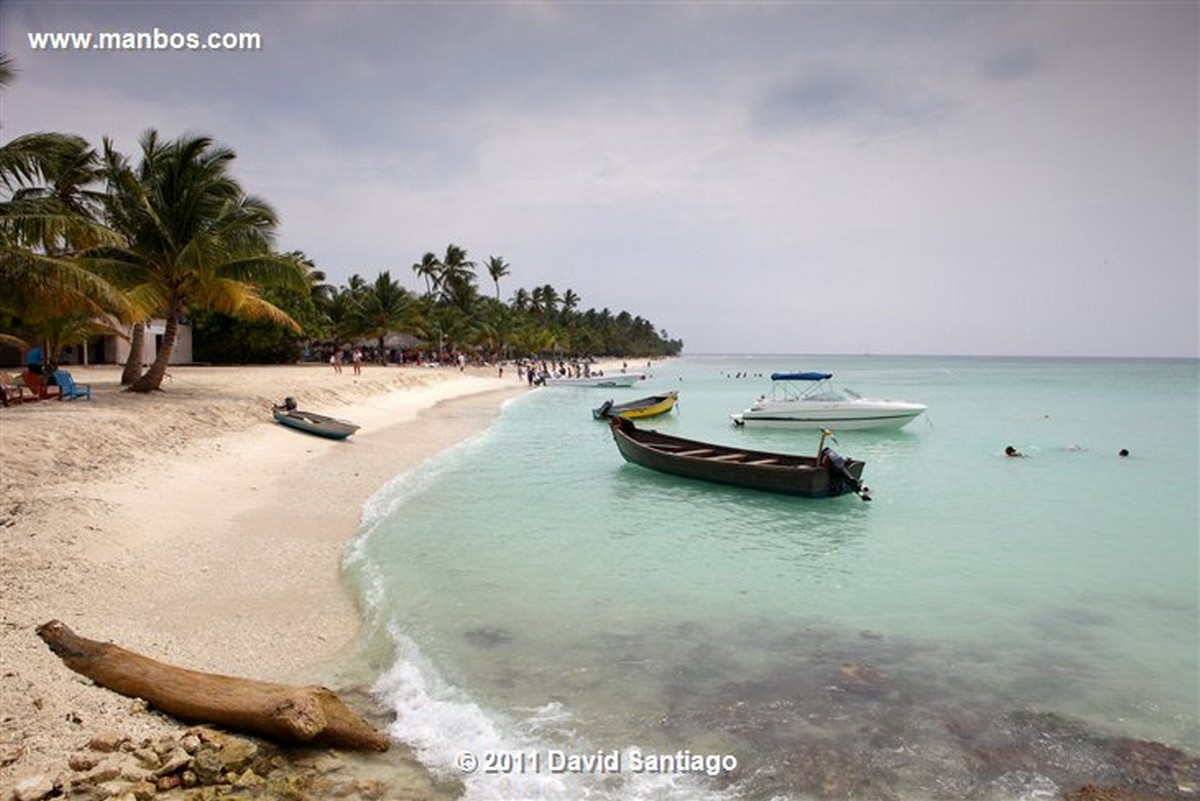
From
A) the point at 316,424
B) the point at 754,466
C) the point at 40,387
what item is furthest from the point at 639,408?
the point at 40,387

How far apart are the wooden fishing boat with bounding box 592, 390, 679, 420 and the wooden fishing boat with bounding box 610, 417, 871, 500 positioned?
11.3 meters

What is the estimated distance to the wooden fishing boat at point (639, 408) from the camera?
29453 millimetres

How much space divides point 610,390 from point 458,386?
12021mm

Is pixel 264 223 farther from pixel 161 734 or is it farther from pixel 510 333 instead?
pixel 510 333

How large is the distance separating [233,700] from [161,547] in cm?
508

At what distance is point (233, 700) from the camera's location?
4.53 metres

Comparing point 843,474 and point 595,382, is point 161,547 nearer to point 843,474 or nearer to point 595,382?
point 843,474

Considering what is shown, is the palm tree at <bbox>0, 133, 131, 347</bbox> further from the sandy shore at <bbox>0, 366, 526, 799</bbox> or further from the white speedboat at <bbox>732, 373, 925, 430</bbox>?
the white speedboat at <bbox>732, 373, 925, 430</bbox>

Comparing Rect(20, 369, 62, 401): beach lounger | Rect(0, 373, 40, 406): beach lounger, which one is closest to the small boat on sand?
Rect(20, 369, 62, 401): beach lounger

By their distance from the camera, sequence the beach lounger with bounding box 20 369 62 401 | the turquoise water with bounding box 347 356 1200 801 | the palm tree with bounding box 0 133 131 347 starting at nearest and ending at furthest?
1. the turquoise water with bounding box 347 356 1200 801
2. the palm tree with bounding box 0 133 131 347
3. the beach lounger with bounding box 20 369 62 401

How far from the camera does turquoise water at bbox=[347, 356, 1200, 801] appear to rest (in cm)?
493

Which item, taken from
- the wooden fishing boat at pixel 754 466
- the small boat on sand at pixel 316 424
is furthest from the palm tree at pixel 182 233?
the wooden fishing boat at pixel 754 466

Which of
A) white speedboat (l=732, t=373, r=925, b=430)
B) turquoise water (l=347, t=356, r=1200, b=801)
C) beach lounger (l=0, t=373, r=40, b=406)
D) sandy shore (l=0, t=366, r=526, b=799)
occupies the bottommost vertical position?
turquoise water (l=347, t=356, r=1200, b=801)

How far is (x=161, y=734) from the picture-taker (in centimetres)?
434
